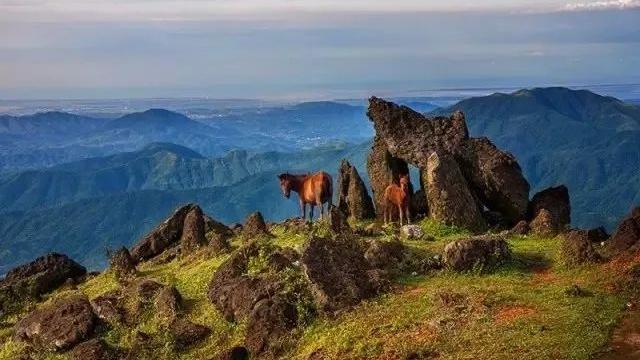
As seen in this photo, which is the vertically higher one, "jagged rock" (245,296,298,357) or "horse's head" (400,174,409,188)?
"horse's head" (400,174,409,188)

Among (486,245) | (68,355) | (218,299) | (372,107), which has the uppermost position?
(372,107)

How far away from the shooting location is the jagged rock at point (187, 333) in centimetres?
3000

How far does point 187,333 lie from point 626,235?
1938cm

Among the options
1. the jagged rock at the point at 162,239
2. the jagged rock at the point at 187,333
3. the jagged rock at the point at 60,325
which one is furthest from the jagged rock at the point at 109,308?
the jagged rock at the point at 162,239

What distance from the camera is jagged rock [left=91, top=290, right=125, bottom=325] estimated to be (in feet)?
108

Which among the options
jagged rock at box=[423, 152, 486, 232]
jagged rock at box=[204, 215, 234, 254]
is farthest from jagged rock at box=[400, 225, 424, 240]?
jagged rock at box=[204, 215, 234, 254]

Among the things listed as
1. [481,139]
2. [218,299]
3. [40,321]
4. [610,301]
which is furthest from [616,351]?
[481,139]

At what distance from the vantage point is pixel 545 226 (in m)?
39.7

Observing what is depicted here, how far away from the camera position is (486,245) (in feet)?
106

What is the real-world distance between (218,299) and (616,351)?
15.9 metres

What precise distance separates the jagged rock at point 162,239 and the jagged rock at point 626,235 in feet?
83.7

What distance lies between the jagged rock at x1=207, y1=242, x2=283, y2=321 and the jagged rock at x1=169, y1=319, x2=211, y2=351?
1154 mm

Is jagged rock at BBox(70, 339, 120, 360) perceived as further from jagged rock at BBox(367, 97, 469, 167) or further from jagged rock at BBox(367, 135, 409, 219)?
jagged rock at BBox(367, 97, 469, 167)

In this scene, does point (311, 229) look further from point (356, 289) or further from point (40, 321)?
point (40, 321)
